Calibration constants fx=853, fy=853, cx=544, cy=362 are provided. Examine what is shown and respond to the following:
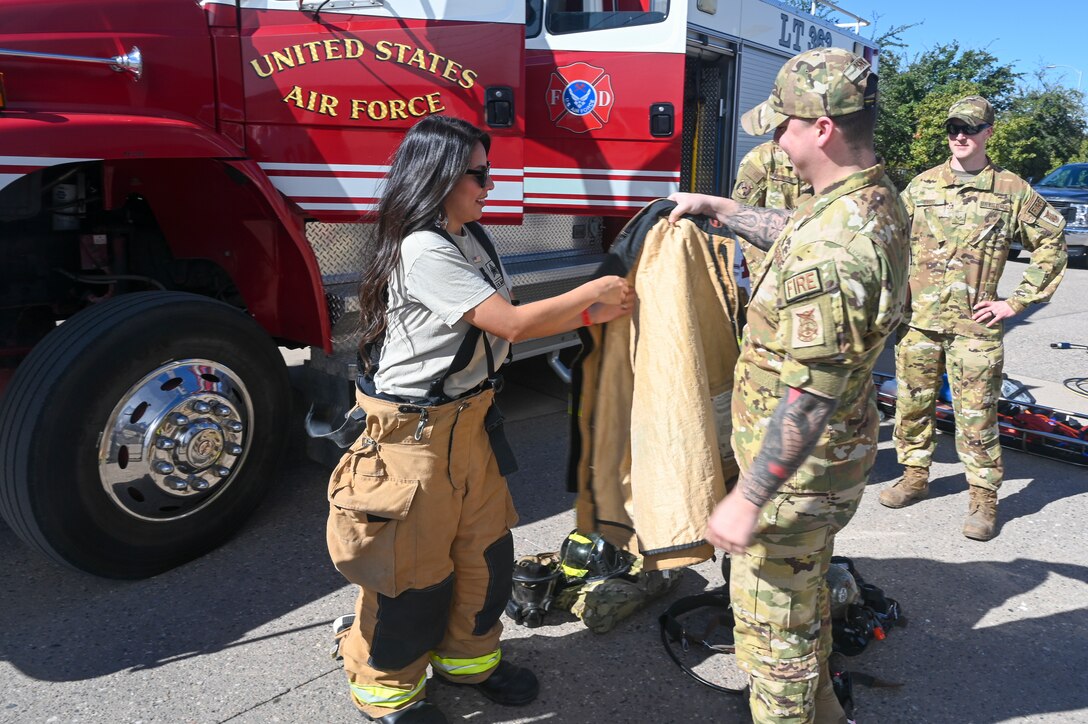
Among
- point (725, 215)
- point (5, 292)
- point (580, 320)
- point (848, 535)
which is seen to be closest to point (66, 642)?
point (5, 292)

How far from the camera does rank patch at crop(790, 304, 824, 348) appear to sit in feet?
5.74

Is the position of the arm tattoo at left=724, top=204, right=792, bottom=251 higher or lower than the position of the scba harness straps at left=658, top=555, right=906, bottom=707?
higher

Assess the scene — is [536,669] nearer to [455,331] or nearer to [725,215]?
[455,331]

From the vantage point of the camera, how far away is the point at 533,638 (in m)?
2.88

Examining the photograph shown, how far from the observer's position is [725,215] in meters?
2.50

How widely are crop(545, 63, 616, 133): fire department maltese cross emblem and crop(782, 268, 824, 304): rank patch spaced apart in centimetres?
283

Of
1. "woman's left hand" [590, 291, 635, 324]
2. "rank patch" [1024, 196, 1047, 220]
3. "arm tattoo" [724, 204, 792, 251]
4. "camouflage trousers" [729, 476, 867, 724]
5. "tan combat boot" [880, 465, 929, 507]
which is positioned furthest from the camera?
"tan combat boot" [880, 465, 929, 507]

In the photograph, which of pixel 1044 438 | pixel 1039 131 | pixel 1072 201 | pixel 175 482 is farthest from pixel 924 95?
pixel 175 482

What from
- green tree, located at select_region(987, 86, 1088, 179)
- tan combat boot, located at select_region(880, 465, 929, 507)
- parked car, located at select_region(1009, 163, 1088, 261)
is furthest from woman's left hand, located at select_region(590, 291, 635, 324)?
green tree, located at select_region(987, 86, 1088, 179)

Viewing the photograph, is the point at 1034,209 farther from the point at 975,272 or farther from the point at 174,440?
the point at 174,440

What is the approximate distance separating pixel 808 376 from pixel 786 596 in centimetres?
60

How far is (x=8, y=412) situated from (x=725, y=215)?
2.41 metres

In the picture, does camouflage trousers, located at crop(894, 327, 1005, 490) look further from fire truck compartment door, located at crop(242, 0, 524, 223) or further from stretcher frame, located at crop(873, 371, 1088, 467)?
fire truck compartment door, located at crop(242, 0, 524, 223)

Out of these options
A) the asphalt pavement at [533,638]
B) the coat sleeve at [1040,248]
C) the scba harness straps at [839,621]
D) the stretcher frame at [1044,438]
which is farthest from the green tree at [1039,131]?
the scba harness straps at [839,621]
